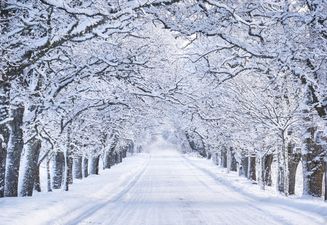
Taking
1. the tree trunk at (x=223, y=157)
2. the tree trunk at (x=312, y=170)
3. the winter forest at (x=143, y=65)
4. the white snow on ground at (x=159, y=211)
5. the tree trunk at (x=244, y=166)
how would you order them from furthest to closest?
the tree trunk at (x=223, y=157)
the tree trunk at (x=244, y=166)
the tree trunk at (x=312, y=170)
the white snow on ground at (x=159, y=211)
the winter forest at (x=143, y=65)

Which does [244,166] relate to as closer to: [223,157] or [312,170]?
[223,157]

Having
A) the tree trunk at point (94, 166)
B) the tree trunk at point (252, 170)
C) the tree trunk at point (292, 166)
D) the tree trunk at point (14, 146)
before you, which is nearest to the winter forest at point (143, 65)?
the tree trunk at point (14, 146)

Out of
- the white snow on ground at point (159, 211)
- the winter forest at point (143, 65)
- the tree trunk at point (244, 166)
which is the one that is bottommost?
the tree trunk at point (244, 166)

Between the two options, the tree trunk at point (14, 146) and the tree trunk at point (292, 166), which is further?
the tree trunk at point (292, 166)

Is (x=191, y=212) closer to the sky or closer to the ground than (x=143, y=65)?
closer to the ground

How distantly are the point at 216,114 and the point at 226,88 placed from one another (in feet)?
24.6

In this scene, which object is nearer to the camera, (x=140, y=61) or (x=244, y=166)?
(x=140, y=61)

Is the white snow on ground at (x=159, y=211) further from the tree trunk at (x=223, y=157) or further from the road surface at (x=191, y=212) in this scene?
the tree trunk at (x=223, y=157)

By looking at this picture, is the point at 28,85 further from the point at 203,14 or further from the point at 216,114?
the point at 216,114

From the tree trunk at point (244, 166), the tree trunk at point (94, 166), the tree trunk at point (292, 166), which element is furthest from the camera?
the tree trunk at point (94, 166)

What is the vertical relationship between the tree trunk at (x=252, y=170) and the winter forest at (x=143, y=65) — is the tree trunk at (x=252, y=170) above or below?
below

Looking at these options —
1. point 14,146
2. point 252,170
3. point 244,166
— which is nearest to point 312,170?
point 14,146

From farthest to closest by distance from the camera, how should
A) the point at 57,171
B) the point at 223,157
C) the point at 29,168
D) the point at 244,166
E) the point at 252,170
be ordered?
the point at 223,157, the point at 244,166, the point at 252,170, the point at 57,171, the point at 29,168

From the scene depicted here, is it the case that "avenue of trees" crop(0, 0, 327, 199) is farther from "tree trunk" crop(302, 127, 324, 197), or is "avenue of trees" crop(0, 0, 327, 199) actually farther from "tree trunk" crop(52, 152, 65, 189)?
"tree trunk" crop(52, 152, 65, 189)
